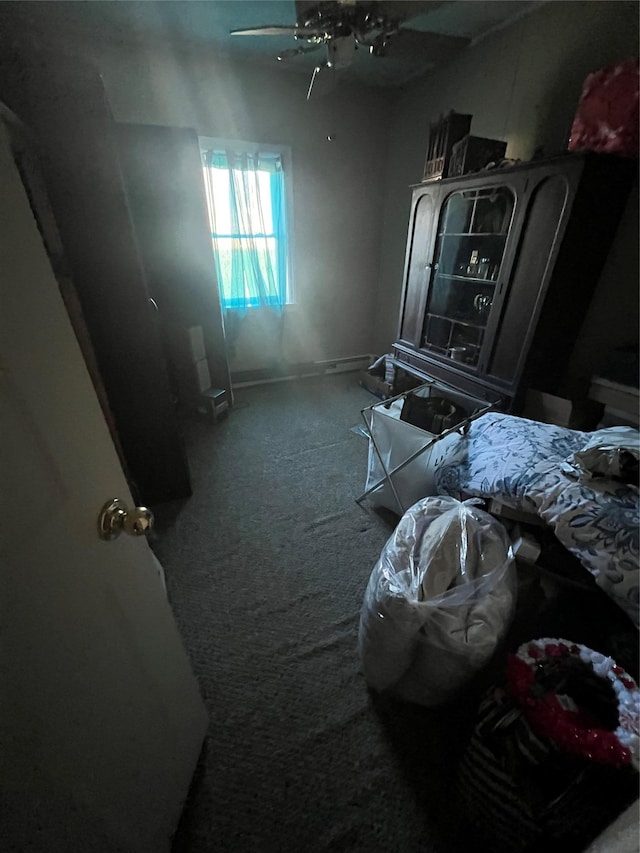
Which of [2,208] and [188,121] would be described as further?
[188,121]

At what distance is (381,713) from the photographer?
1086mm

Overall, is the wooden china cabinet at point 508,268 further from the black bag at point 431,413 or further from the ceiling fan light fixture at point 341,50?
the ceiling fan light fixture at point 341,50

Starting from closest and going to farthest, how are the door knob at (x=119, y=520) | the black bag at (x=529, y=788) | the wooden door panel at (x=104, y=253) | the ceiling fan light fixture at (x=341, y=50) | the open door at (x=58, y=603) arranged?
the open door at (x=58, y=603) → the door knob at (x=119, y=520) → the black bag at (x=529, y=788) → the wooden door panel at (x=104, y=253) → the ceiling fan light fixture at (x=341, y=50)

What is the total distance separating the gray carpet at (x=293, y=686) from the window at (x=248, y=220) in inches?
70.2

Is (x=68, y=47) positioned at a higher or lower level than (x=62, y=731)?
higher

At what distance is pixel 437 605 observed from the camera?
0.90 meters

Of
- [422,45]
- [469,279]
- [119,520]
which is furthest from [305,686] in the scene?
[422,45]

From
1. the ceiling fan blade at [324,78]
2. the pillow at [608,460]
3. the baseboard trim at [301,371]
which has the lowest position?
the baseboard trim at [301,371]

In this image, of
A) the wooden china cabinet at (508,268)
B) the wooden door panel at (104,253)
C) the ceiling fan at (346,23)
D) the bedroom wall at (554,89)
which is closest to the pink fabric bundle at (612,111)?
the wooden china cabinet at (508,268)

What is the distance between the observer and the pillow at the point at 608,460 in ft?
3.15

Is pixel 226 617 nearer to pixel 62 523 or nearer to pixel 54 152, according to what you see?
pixel 62 523

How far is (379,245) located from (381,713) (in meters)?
3.59

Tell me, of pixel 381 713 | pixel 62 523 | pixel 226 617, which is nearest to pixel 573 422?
pixel 381 713

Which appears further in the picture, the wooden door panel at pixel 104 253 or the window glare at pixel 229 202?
the window glare at pixel 229 202
